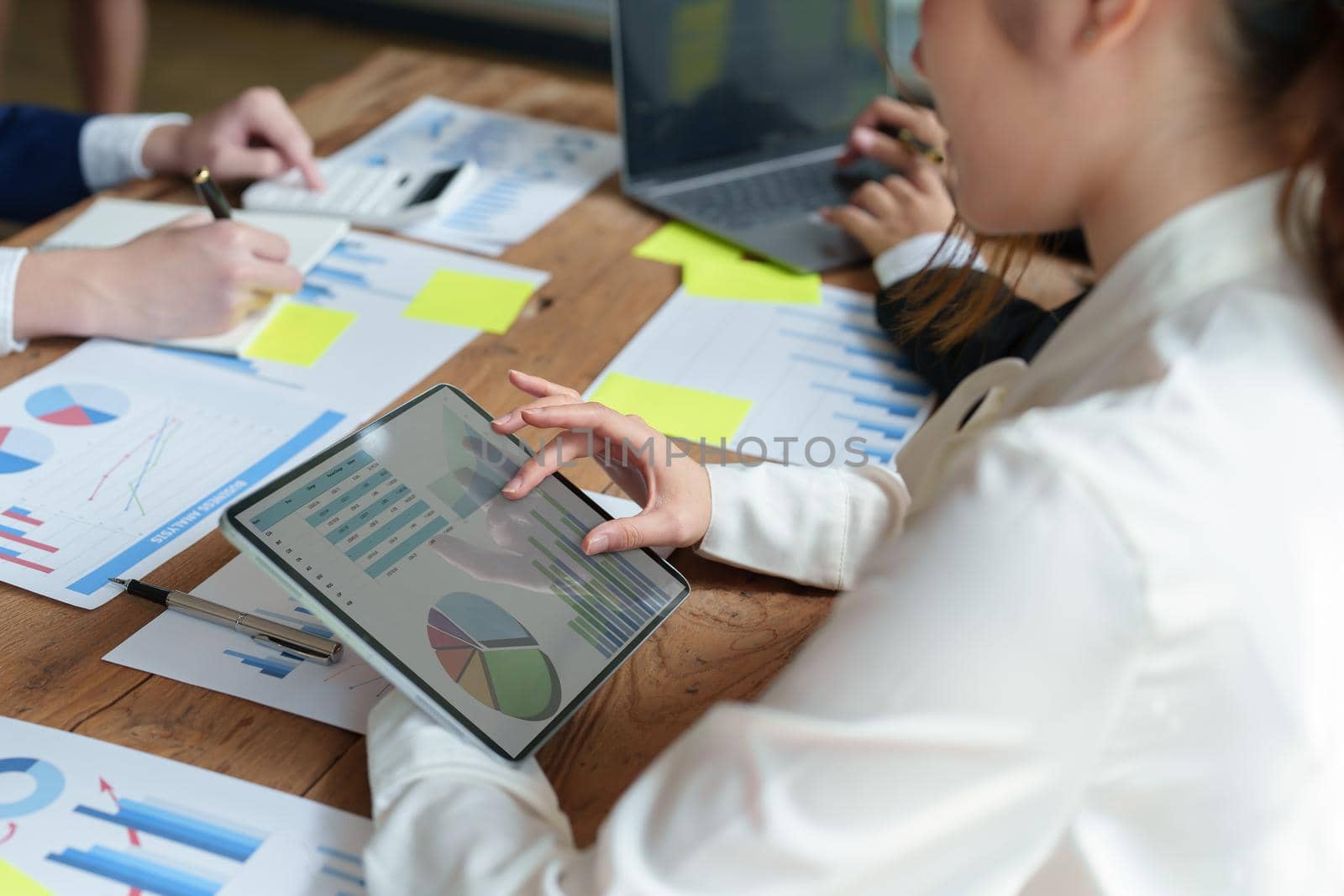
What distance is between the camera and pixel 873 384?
3.72 ft

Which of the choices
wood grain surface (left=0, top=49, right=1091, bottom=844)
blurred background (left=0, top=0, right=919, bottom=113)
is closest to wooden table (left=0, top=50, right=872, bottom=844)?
wood grain surface (left=0, top=49, right=1091, bottom=844)

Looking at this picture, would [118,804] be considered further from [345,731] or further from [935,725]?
[935,725]

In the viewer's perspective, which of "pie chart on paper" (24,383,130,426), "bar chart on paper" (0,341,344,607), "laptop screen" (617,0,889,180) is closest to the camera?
"bar chart on paper" (0,341,344,607)

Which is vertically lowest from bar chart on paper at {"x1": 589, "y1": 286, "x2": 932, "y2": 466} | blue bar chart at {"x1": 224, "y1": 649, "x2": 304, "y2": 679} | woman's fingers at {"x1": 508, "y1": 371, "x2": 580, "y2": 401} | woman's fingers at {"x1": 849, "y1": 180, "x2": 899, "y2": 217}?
bar chart on paper at {"x1": 589, "y1": 286, "x2": 932, "y2": 466}

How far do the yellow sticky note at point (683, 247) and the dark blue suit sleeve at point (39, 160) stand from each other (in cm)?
73

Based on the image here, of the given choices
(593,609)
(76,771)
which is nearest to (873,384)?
(593,609)

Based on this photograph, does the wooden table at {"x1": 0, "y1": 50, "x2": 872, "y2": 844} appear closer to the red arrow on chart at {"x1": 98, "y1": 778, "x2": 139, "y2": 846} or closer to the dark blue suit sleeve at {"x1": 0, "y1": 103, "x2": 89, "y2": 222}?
the red arrow on chart at {"x1": 98, "y1": 778, "x2": 139, "y2": 846}

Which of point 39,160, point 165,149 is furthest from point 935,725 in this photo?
point 39,160

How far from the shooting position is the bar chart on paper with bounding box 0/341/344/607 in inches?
33.8

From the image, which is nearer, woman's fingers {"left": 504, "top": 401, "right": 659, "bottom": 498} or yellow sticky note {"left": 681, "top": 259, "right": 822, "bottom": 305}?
woman's fingers {"left": 504, "top": 401, "right": 659, "bottom": 498}

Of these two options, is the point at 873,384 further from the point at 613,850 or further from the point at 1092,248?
the point at 613,850

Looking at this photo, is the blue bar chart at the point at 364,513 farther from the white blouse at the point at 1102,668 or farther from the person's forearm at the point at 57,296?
the person's forearm at the point at 57,296

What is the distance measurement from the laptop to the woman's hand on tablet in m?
0.52

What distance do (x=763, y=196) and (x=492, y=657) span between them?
0.89 m
